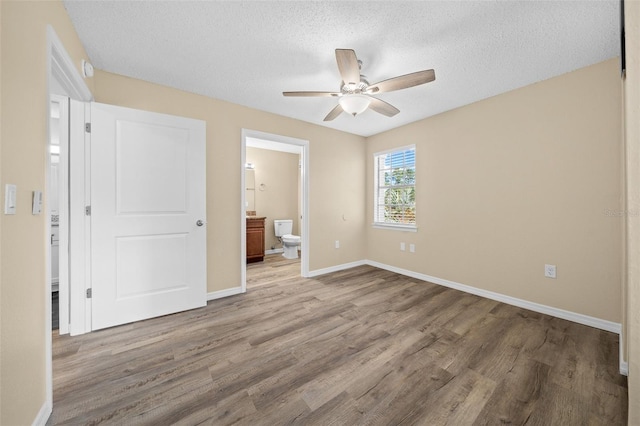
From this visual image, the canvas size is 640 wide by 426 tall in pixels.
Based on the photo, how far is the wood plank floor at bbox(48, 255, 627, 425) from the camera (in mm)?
1271

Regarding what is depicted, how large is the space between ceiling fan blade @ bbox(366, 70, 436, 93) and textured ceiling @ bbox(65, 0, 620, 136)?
0.98ft

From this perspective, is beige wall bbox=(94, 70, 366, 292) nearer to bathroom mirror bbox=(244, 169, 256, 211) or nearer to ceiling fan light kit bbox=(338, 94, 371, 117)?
ceiling fan light kit bbox=(338, 94, 371, 117)

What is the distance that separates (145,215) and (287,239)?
2.91 metres

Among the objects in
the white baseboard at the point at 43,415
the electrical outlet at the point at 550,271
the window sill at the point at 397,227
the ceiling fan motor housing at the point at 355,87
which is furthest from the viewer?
the window sill at the point at 397,227

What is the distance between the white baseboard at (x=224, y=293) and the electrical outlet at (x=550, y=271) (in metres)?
3.33

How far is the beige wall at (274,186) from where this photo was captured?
541cm

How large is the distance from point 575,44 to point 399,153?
2176 millimetres

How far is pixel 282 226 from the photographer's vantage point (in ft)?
18.1

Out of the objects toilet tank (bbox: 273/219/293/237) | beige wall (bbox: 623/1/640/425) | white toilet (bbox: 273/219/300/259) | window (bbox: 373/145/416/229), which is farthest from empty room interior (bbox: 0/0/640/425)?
toilet tank (bbox: 273/219/293/237)

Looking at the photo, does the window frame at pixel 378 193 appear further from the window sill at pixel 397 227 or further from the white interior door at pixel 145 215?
the white interior door at pixel 145 215

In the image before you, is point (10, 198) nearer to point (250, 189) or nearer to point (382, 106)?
point (382, 106)

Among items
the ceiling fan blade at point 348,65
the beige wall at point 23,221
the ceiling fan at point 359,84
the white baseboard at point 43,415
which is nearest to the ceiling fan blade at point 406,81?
the ceiling fan at point 359,84

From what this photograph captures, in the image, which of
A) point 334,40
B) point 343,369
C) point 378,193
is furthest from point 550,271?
point 334,40

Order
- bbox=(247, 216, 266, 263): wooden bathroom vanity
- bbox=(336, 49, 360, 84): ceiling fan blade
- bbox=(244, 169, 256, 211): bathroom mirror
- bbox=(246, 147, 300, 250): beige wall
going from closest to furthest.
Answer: bbox=(336, 49, 360, 84): ceiling fan blade < bbox=(247, 216, 266, 263): wooden bathroom vanity < bbox=(244, 169, 256, 211): bathroom mirror < bbox=(246, 147, 300, 250): beige wall
